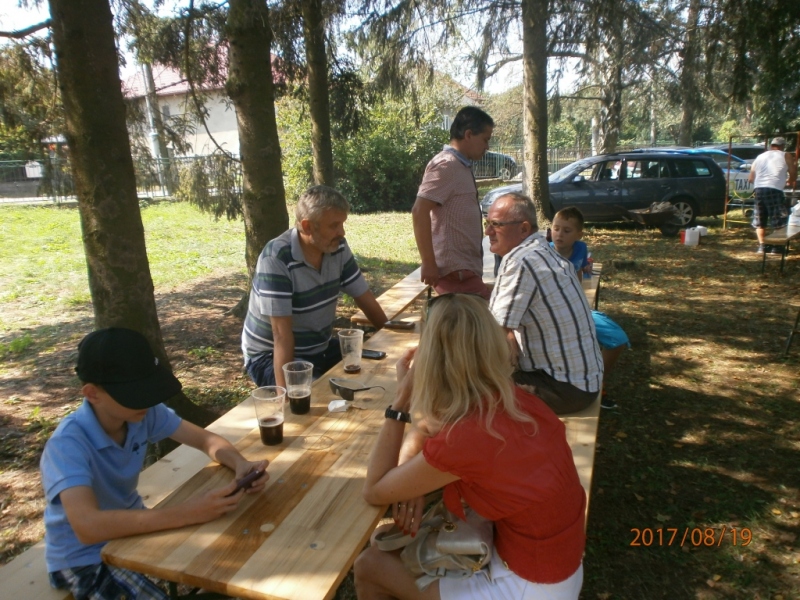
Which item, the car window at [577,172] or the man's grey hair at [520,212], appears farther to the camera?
the car window at [577,172]

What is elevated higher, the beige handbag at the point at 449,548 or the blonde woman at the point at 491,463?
the blonde woman at the point at 491,463

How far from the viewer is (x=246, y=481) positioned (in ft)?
5.98

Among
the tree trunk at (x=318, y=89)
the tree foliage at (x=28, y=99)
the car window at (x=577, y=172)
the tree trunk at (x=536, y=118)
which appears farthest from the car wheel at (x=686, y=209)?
the tree foliage at (x=28, y=99)

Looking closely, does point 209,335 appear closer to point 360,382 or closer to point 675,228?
point 360,382

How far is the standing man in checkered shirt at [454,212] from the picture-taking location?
3.83 meters

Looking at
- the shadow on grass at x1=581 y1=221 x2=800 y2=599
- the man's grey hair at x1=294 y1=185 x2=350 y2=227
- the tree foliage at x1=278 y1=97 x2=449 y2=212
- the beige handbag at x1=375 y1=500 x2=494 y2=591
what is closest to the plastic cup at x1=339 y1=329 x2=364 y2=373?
the man's grey hair at x1=294 y1=185 x2=350 y2=227

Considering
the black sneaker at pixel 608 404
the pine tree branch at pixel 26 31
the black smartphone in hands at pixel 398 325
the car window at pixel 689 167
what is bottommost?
the black sneaker at pixel 608 404

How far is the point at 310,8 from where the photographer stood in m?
6.09

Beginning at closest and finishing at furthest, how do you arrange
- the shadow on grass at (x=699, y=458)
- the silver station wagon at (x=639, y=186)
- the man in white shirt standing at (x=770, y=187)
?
the shadow on grass at (x=699, y=458) → the man in white shirt standing at (x=770, y=187) → the silver station wagon at (x=639, y=186)

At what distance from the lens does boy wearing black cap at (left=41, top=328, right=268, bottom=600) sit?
1.64m

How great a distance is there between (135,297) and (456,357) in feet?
8.21

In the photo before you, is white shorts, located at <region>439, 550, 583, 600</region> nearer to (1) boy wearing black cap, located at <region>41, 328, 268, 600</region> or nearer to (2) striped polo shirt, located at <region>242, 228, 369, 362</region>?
(1) boy wearing black cap, located at <region>41, 328, 268, 600</region>

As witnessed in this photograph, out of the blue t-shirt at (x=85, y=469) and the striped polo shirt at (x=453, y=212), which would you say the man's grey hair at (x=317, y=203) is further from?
the blue t-shirt at (x=85, y=469)

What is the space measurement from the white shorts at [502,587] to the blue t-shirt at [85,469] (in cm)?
106
